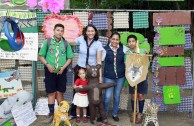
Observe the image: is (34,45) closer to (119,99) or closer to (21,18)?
(21,18)

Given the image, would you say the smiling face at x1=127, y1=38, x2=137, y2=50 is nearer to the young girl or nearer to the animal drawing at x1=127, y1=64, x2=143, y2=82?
the young girl

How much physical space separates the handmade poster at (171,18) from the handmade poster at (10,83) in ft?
9.26

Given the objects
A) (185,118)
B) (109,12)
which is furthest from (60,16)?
(185,118)

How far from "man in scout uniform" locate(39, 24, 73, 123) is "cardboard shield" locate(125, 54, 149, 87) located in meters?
1.03

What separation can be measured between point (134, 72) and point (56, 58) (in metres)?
1.38

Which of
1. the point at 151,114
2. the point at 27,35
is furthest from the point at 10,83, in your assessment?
the point at 151,114

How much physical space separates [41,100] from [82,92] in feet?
3.71

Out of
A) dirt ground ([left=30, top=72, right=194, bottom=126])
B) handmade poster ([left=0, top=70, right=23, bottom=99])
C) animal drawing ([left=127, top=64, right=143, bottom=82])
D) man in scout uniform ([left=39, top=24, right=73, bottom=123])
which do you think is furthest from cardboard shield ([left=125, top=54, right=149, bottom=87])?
handmade poster ([left=0, top=70, right=23, bottom=99])

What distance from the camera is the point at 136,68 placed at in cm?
579

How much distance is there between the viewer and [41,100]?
6539mm

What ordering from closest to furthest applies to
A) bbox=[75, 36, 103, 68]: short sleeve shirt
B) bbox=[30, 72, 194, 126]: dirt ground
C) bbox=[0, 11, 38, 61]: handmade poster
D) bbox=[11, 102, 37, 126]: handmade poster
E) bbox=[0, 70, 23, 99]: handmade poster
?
bbox=[11, 102, 37, 126]: handmade poster, bbox=[75, 36, 103, 68]: short sleeve shirt, bbox=[30, 72, 194, 126]: dirt ground, bbox=[0, 11, 38, 61]: handmade poster, bbox=[0, 70, 23, 99]: handmade poster

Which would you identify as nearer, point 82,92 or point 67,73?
point 82,92

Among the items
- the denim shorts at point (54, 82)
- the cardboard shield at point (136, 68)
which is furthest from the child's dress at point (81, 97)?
the cardboard shield at point (136, 68)

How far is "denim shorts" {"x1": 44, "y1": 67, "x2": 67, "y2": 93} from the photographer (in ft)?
18.8
